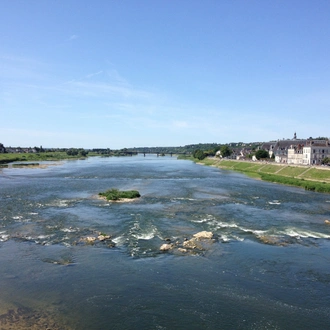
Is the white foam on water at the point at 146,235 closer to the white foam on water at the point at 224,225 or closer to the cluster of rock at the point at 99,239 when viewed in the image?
the cluster of rock at the point at 99,239

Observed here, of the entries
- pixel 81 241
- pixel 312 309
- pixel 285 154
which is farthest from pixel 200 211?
pixel 285 154

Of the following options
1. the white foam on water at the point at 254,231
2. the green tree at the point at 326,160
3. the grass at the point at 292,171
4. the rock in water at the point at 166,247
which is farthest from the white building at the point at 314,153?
the rock in water at the point at 166,247

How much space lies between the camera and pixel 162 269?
1908 cm

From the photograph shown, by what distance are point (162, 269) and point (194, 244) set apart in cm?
478

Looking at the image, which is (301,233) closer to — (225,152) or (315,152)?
(315,152)

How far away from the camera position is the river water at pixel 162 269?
14539 mm

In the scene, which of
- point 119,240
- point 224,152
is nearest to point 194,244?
point 119,240

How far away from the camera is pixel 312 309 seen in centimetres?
1522

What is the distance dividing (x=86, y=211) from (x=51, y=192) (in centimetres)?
1618

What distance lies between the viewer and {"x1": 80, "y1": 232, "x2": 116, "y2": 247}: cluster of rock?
2362 centimetres

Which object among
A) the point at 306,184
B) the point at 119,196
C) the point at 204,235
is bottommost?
the point at 204,235

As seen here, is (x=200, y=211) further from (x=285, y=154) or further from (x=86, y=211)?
(x=285, y=154)

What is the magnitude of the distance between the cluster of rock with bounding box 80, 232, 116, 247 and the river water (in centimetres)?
22

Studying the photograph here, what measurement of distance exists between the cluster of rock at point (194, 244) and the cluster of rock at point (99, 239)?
392cm
